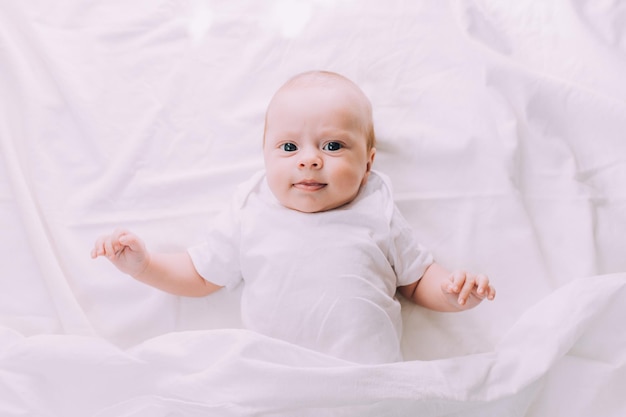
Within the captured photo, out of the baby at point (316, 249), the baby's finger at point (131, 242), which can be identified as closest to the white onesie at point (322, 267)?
the baby at point (316, 249)

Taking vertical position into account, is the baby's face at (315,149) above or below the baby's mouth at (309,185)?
above

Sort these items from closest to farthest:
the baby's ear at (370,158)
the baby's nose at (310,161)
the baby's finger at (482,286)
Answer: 1. the baby's finger at (482,286)
2. the baby's nose at (310,161)
3. the baby's ear at (370,158)

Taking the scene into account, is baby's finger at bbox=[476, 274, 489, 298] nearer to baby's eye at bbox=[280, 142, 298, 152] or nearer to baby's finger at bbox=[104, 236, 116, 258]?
baby's eye at bbox=[280, 142, 298, 152]

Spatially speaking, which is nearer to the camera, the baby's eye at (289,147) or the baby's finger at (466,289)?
the baby's finger at (466,289)

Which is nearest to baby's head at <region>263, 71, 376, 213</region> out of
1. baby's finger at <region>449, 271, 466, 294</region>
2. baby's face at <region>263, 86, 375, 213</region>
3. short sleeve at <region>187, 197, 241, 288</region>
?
baby's face at <region>263, 86, 375, 213</region>

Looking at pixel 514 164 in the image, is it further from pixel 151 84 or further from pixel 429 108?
pixel 151 84

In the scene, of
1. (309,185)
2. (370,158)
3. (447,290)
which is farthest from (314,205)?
(447,290)

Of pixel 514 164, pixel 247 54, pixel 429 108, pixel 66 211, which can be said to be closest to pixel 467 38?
pixel 429 108

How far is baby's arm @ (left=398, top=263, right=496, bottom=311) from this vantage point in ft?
3.62

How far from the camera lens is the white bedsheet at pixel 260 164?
1.10 meters

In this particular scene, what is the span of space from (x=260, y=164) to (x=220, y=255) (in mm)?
217

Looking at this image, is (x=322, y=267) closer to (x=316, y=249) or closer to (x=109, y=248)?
(x=316, y=249)

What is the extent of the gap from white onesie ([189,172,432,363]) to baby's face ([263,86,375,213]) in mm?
38

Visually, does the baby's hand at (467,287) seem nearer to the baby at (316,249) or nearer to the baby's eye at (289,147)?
the baby at (316,249)
